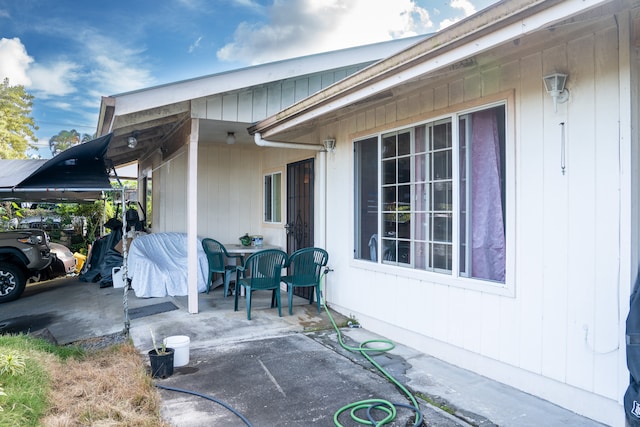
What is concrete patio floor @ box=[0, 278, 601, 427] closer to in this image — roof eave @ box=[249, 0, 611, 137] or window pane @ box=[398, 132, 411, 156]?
window pane @ box=[398, 132, 411, 156]

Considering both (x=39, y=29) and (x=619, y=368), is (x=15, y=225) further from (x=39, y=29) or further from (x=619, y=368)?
(x=619, y=368)

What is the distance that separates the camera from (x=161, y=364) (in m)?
3.17

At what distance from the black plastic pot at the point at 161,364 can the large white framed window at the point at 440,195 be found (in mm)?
2262

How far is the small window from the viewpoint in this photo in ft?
22.6

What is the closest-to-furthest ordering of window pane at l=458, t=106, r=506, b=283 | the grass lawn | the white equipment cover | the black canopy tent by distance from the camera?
the grass lawn
window pane at l=458, t=106, r=506, b=283
the black canopy tent
the white equipment cover

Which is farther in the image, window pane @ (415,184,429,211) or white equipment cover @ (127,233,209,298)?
white equipment cover @ (127,233,209,298)

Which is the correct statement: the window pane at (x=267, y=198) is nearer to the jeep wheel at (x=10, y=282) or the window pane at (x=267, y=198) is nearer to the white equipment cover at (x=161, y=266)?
the white equipment cover at (x=161, y=266)

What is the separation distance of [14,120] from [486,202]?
19.0 m

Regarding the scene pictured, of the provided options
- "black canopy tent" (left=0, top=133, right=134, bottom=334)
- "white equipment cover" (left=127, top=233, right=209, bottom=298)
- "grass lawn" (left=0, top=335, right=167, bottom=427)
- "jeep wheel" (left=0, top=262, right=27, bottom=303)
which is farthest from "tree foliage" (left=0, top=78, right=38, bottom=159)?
"grass lawn" (left=0, top=335, right=167, bottom=427)

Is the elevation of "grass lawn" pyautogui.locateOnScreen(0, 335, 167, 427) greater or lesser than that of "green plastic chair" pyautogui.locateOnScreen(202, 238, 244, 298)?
lesser

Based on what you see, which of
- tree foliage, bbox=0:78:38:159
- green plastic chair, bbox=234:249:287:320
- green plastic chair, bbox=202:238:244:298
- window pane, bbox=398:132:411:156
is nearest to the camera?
window pane, bbox=398:132:411:156

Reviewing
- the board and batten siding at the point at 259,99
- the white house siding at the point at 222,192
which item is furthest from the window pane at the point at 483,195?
the white house siding at the point at 222,192

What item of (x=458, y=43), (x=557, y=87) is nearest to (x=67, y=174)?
(x=458, y=43)

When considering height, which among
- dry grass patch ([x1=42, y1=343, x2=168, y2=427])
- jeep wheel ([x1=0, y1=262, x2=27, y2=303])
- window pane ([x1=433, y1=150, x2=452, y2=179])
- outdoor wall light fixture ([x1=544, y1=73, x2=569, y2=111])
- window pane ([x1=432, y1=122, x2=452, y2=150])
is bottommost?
dry grass patch ([x1=42, y1=343, x2=168, y2=427])
